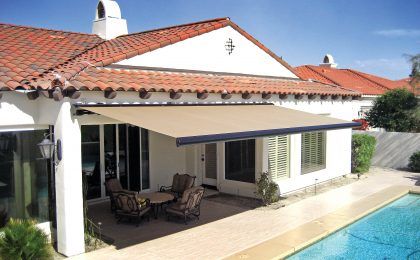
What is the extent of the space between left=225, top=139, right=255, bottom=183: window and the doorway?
1.26m

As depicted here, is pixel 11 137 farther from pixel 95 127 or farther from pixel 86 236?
pixel 95 127

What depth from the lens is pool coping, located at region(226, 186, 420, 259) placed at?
1428cm

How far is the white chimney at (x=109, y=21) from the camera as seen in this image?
25141mm

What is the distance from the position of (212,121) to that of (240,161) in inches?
344

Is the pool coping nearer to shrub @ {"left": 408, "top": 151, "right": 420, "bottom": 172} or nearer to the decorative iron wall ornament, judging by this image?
shrub @ {"left": 408, "top": 151, "right": 420, "bottom": 172}

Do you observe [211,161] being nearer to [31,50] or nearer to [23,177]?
[31,50]

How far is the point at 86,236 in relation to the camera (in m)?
15.1

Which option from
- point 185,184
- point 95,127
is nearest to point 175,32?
point 95,127

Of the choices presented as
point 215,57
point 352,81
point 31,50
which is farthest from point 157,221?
point 352,81

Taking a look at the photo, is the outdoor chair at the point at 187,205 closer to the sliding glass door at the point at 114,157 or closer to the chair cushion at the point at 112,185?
the chair cushion at the point at 112,185

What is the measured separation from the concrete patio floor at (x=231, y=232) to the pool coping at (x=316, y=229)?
0.39 m

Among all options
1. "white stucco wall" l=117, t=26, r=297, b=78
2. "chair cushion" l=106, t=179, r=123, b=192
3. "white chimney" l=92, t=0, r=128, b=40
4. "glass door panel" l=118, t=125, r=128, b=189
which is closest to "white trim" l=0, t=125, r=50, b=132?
"white stucco wall" l=117, t=26, r=297, b=78

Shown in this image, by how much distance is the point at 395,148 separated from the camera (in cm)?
3306

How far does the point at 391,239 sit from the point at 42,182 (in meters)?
14.2
